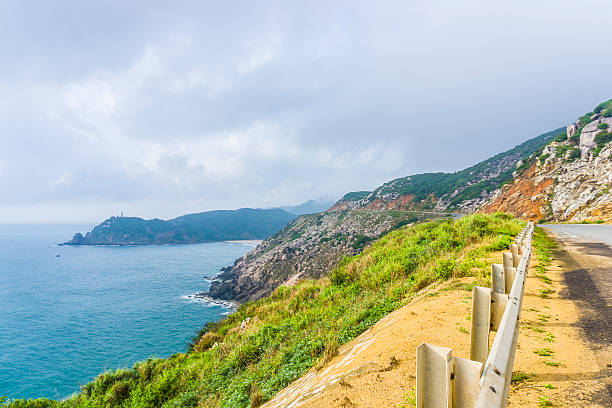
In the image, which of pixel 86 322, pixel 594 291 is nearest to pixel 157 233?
pixel 86 322

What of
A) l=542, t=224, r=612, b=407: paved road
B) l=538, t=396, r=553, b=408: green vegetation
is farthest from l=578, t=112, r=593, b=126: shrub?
l=538, t=396, r=553, b=408: green vegetation

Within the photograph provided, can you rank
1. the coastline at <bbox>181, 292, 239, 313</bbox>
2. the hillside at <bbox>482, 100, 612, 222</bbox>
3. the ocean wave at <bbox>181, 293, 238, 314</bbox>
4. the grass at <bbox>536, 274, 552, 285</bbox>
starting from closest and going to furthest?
the grass at <bbox>536, 274, 552, 285</bbox>, the hillside at <bbox>482, 100, 612, 222</bbox>, the coastline at <bbox>181, 292, 239, 313</bbox>, the ocean wave at <bbox>181, 293, 238, 314</bbox>

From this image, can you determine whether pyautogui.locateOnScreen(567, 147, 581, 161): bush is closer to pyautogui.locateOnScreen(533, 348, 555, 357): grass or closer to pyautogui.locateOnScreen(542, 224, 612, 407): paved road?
pyautogui.locateOnScreen(542, 224, 612, 407): paved road

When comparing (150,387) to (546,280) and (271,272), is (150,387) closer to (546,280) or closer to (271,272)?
(546,280)

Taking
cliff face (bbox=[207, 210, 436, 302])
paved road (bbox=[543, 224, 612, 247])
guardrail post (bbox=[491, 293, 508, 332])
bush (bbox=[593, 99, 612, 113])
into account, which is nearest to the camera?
guardrail post (bbox=[491, 293, 508, 332])

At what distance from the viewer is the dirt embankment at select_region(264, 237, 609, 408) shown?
9.57 feet

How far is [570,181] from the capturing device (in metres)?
34.2

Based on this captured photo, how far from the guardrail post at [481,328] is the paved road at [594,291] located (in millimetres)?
1601

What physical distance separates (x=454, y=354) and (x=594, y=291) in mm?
4534

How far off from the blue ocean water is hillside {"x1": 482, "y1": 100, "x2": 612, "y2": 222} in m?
46.8

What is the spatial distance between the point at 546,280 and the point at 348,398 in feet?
22.9

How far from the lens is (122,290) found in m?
58.7

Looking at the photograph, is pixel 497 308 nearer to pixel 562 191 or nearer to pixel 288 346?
pixel 288 346

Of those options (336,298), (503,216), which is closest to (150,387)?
(336,298)
